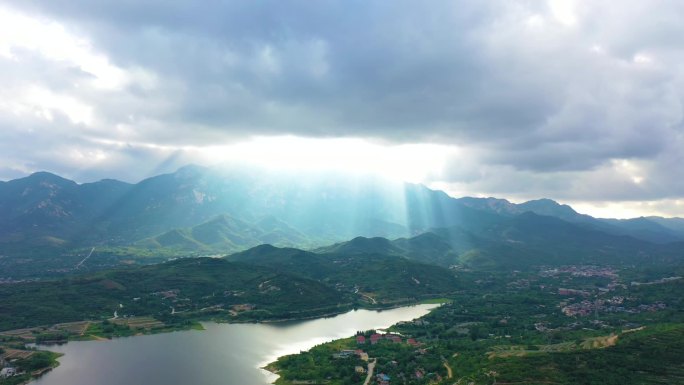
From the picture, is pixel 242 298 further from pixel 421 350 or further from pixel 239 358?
pixel 421 350

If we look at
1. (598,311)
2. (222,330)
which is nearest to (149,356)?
(222,330)

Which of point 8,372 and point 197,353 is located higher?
point 8,372

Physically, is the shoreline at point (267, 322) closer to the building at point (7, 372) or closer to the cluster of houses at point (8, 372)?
the cluster of houses at point (8, 372)

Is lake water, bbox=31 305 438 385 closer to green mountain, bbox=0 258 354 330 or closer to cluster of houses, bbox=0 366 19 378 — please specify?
cluster of houses, bbox=0 366 19 378

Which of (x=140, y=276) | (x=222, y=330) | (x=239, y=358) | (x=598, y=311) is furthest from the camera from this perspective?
(x=140, y=276)

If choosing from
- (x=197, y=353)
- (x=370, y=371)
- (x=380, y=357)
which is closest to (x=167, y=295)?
(x=197, y=353)

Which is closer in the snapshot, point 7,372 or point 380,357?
point 7,372

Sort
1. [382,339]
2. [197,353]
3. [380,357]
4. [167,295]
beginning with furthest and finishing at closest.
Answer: [167,295], [382,339], [197,353], [380,357]

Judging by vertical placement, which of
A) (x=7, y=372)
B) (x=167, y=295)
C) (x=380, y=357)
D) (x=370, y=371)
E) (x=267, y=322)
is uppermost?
(x=167, y=295)

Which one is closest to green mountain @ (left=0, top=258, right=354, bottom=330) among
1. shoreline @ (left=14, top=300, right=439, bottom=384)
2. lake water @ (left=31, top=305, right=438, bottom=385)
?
shoreline @ (left=14, top=300, right=439, bottom=384)

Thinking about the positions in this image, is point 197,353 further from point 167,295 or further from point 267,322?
point 167,295
